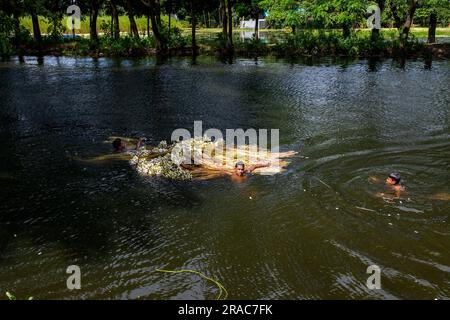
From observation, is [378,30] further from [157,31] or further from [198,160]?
[198,160]

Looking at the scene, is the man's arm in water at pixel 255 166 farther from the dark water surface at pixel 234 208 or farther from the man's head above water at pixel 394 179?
the man's head above water at pixel 394 179

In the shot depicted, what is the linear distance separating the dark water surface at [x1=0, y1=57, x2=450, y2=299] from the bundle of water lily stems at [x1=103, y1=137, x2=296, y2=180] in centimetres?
44

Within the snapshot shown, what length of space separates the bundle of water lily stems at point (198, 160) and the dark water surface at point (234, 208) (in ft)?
1.46

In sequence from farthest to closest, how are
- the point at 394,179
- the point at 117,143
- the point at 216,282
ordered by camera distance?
1. the point at 117,143
2. the point at 394,179
3. the point at 216,282

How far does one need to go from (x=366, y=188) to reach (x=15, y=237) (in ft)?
26.2

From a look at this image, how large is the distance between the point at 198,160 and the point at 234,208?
113 inches

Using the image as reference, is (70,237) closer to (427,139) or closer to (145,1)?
(427,139)

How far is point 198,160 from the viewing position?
13.1 m

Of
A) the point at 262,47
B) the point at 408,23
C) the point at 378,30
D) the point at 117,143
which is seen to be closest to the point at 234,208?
the point at 117,143

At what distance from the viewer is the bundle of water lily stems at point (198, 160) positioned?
12664 millimetres

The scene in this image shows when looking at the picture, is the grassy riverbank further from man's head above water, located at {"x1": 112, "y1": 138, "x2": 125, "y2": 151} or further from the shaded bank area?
man's head above water, located at {"x1": 112, "y1": 138, "x2": 125, "y2": 151}

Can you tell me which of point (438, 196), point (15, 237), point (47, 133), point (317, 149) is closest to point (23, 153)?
point (47, 133)

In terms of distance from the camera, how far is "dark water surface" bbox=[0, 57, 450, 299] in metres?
8.02

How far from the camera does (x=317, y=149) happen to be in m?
14.5
